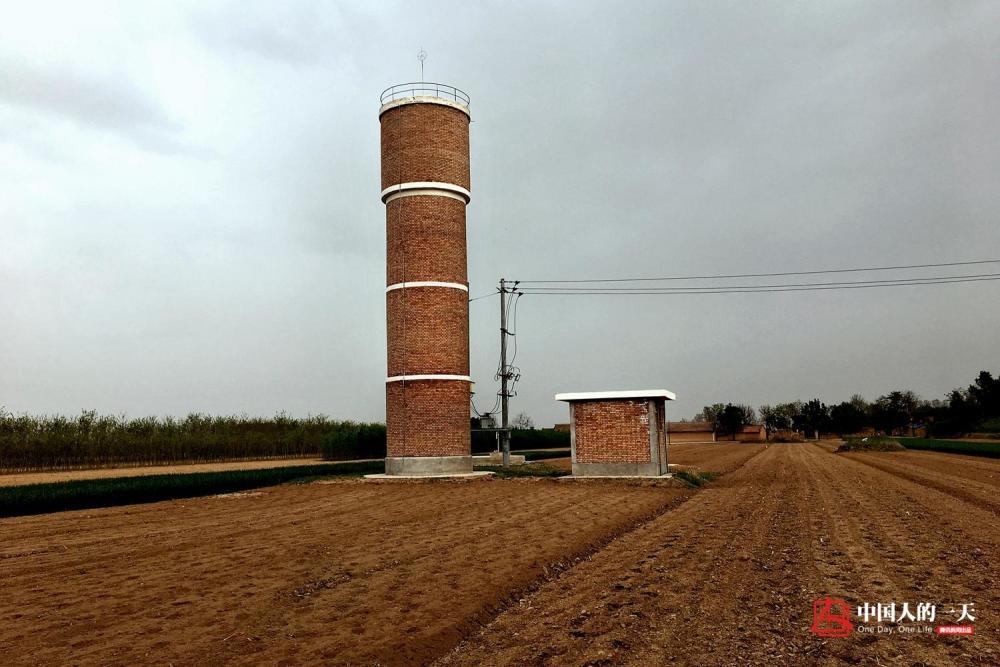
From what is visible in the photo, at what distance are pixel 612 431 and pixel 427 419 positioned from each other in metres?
6.84

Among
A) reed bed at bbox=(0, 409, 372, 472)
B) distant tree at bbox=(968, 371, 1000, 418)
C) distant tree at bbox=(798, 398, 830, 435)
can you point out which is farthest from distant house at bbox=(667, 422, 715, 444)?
reed bed at bbox=(0, 409, 372, 472)

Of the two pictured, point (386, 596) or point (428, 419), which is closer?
point (386, 596)

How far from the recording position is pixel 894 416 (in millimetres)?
111062

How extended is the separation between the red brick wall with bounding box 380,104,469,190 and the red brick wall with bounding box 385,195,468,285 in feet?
3.06

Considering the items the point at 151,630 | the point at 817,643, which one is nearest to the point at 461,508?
the point at 151,630

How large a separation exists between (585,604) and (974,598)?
4.50 meters

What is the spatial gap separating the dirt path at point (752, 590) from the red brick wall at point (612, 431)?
8.22m

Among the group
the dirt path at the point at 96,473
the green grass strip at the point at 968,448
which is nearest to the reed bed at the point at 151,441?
the dirt path at the point at 96,473

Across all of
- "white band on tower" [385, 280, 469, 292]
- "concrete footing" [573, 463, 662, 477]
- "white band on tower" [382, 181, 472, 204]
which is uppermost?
"white band on tower" [382, 181, 472, 204]

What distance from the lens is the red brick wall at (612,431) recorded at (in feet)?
83.5

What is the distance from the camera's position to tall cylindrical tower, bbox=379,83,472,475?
2792cm

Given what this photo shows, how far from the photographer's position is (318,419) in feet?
192

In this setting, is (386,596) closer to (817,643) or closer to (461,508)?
(817,643)

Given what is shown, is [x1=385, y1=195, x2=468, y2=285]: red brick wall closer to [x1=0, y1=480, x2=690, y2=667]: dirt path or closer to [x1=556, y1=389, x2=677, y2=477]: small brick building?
[x1=556, y1=389, x2=677, y2=477]: small brick building
